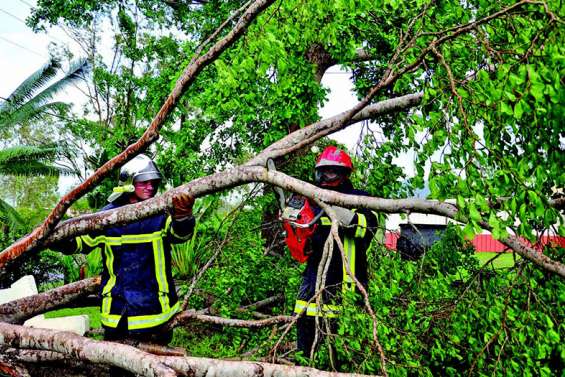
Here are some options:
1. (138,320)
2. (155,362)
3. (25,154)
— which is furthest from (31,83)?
(155,362)

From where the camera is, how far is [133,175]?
3.60 m

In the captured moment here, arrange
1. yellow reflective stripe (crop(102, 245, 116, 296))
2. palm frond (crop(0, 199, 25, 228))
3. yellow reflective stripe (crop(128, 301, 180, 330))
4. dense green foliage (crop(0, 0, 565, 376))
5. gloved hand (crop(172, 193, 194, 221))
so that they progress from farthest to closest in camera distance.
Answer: palm frond (crop(0, 199, 25, 228))
yellow reflective stripe (crop(102, 245, 116, 296))
yellow reflective stripe (crop(128, 301, 180, 330))
gloved hand (crop(172, 193, 194, 221))
dense green foliage (crop(0, 0, 565, 376))

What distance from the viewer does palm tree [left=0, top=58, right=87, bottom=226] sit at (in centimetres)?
1098

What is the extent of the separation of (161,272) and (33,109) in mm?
9657

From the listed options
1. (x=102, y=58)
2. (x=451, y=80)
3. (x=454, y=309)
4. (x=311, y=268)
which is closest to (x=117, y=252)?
(x=311, y=268)

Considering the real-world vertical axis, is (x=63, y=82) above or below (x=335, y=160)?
above

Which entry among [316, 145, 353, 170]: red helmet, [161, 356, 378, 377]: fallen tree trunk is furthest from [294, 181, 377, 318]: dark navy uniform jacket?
[161, 356, 378, 377]: fallen tree trunk

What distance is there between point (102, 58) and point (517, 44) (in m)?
18.5

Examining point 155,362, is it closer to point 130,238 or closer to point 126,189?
point 130,238

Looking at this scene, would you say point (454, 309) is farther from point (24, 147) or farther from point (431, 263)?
point (24, 147)

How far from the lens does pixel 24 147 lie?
10859mm

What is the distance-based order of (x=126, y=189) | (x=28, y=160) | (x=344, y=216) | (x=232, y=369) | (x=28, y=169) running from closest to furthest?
(x=232, y=369)
(x=344, y=216)
(x=126, y=189)
(x=28, y=160)
(x=28, y=169)

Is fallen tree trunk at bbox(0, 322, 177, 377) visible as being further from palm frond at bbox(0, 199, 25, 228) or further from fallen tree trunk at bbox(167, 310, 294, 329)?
palm frond at bbox(0, 199, 25, 228)

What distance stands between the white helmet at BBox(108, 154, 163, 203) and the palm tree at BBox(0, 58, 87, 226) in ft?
27.3
